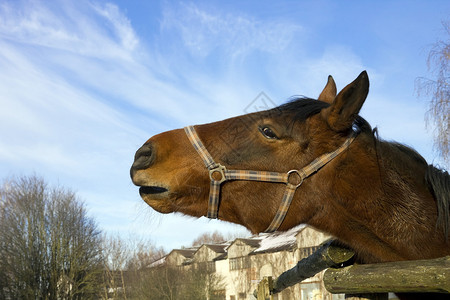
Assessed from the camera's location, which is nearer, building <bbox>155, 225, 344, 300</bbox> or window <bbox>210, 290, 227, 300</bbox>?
building <bbox>155, 225, 344, 300</bbox>

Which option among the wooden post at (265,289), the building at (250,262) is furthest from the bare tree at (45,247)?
the wooden post at (265,289)

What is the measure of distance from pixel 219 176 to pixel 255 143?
34 cm

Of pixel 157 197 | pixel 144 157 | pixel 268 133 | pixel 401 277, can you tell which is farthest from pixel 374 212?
pixel 144 157

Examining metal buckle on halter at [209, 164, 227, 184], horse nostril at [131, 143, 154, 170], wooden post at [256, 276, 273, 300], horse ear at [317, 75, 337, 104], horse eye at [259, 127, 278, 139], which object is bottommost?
wooden post at [256, 276, 273, 300]

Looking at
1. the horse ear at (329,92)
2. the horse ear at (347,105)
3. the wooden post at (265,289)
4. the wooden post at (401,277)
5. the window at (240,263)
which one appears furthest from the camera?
the window at (240,263)

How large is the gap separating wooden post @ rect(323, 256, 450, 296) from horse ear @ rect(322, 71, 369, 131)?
95cm

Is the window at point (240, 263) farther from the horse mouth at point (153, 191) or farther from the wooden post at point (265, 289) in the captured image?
the horse mouth at point (153, 191)

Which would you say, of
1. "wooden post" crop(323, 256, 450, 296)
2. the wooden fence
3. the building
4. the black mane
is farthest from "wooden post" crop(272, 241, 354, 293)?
the building

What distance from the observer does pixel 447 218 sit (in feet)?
8.67

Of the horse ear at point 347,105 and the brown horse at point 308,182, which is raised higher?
the horse ear at point 347,105

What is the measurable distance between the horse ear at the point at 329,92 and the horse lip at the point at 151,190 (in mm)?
1582

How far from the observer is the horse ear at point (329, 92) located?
133 inches

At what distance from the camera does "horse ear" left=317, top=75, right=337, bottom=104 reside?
11.1 ft

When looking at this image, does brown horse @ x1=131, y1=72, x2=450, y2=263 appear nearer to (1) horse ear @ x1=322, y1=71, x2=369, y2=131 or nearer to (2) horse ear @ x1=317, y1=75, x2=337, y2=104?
(1) horse ear @ x1=322, y1=71, x2=369, y2=131
